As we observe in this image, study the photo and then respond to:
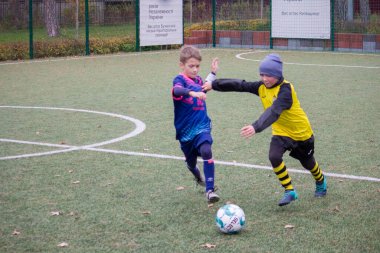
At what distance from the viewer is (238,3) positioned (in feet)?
92.9

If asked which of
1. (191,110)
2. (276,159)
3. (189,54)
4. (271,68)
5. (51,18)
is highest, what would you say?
(51,18)

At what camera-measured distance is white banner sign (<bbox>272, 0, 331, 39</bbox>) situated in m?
25.0

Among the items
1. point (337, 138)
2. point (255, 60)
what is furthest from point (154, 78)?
point (337, 138)

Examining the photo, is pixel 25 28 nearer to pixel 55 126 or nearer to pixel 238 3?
pixel 238 3

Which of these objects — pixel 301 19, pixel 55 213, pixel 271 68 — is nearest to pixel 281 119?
pixel 271 68

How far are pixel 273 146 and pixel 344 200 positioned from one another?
32.9 inches

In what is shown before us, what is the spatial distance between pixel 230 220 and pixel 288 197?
95 centimetres

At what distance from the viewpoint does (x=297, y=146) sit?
21.4ft

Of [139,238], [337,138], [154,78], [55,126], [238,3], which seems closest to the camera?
[139,238]

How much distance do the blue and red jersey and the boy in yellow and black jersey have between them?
0.16 metres

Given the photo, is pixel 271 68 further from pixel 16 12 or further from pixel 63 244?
pixel 16 12

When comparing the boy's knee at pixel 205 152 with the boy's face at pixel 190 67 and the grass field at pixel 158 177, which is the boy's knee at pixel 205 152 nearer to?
the grass field at pixel 158 177

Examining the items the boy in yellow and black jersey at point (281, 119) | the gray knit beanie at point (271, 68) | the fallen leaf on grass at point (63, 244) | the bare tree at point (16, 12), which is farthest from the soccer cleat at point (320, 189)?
the bare tree at point (16, 12)

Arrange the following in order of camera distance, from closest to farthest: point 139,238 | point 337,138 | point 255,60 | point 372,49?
point 139,238, point 337,138, point 255,60, point 372,49
